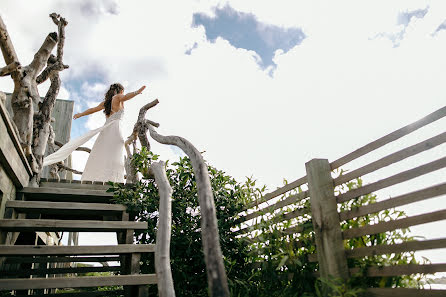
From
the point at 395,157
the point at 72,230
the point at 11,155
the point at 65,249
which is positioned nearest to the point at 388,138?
the point at 395,157

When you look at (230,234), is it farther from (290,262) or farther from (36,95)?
(36,95)

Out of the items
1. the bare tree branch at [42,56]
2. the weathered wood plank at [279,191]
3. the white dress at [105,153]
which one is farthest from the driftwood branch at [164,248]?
the white dress at [105,153]

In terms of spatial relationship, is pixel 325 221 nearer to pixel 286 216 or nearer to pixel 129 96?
pixel 286 216

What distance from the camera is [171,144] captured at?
268cm

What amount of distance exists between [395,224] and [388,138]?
53 cm

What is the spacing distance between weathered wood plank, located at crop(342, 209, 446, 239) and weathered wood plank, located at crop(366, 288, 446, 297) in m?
0.33

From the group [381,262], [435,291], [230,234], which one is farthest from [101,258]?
[435,291]

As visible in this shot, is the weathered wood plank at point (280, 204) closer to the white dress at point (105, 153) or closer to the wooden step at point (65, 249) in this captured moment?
the wooden step at point (65, 249)

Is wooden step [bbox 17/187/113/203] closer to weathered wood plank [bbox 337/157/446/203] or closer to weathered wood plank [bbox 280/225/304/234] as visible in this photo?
weathered wood plank [bbox 280/225/304/234]

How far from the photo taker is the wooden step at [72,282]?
8.16 ft

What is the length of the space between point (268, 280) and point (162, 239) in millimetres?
1122

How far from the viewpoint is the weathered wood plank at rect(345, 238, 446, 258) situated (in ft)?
5.64

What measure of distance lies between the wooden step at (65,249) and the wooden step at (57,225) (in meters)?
0.25

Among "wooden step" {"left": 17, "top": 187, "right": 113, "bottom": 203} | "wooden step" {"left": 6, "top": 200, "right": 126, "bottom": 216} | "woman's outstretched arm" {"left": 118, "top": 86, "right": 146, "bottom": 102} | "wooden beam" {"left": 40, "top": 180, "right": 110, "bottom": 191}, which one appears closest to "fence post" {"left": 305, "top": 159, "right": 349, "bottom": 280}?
"wooden step" {"left": 6, "top": 200, "right": 126, "bottom": 216}
